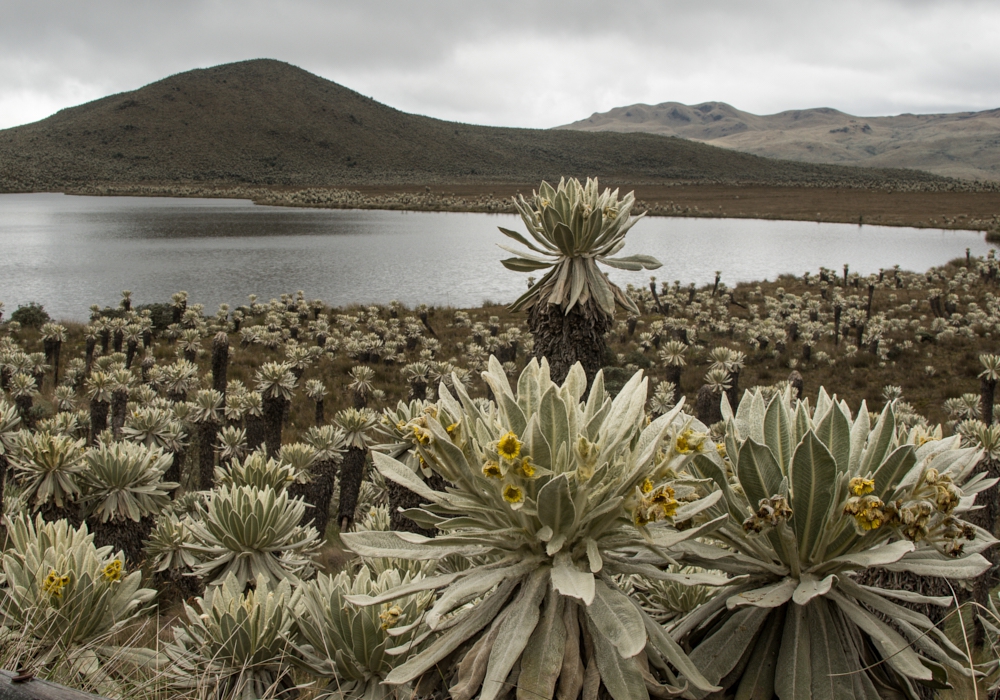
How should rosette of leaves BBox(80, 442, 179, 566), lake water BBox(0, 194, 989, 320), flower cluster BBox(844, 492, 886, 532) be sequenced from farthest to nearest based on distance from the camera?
lake water BBox(0, 194, 989, 320) → rosette of leaves BBox(80, 442, 179, 566) → flower cluster BBox(844, 492, 886, 532)

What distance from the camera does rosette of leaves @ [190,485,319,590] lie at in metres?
3.12

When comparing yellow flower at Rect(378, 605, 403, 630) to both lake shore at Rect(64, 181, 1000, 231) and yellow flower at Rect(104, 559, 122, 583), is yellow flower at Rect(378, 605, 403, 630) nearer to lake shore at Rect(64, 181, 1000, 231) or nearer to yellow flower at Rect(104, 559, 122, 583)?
A: yellow flower at Rect(104, 559, 122, 583)

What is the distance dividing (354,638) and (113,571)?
1051mm

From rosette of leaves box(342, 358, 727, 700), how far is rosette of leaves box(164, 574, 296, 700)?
81 cm

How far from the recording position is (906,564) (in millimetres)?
1581

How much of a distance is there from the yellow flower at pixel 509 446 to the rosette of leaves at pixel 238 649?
1.31 meters

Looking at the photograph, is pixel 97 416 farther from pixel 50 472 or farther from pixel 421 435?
pixel 421 435

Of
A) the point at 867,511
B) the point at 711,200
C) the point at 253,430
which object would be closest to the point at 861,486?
the point at 867,511

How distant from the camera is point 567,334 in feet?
15.4

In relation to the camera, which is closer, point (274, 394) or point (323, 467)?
point (323, 467)

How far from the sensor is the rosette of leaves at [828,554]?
1.45m

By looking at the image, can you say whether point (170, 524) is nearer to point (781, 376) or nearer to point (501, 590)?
point (501, 590)

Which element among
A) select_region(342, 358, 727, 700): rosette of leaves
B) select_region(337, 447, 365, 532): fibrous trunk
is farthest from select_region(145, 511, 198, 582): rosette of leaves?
select_region(342, 358, 727, 700): rosette of leaves

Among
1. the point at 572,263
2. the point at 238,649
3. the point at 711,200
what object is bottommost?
the point at 238,649
